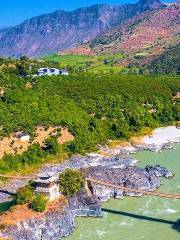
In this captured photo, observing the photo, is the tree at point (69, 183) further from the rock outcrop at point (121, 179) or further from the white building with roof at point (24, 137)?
the white building with roof at point (24, 137)

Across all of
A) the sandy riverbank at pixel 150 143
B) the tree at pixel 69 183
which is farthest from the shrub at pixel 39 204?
the sandy riverbank at pixel 150 143

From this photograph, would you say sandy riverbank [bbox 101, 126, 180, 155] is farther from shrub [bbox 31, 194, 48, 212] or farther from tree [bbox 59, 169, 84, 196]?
shrub [bbox 31, 194, 48, 212]

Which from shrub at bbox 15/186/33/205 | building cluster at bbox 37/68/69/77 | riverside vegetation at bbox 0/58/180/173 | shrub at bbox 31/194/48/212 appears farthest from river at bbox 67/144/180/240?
building cluster at bbox 37/68/69/77

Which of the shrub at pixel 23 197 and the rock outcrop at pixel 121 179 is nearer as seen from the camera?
the shrub at pixel 23 197

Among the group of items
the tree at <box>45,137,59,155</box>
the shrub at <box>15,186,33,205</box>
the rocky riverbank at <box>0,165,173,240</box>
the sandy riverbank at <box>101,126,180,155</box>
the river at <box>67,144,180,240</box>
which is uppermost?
the tree at <box>45,137,59,155</box>

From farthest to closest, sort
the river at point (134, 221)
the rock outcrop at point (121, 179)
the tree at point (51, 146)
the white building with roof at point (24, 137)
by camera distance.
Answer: the white building with roof at point (24, 137) → the tree at point (51, 146) → the rock outcrop at point (121, 179) → the river at point (134, 221)

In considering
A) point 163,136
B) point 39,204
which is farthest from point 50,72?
point 39,204
